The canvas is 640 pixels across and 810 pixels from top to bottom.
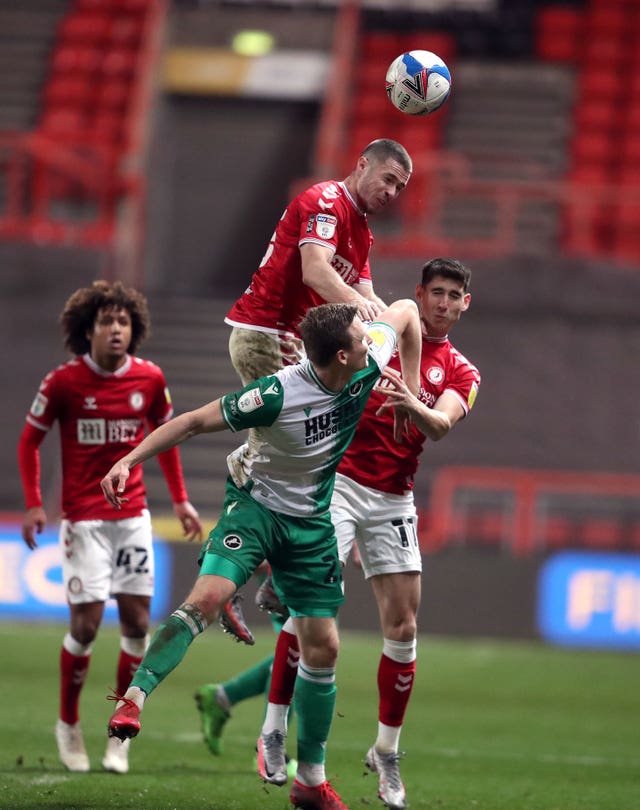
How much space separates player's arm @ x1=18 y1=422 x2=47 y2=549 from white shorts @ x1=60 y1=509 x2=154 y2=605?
0.14m

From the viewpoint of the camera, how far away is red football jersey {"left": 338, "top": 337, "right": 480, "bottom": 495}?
682cm

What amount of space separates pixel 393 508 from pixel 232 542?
122 centimetres

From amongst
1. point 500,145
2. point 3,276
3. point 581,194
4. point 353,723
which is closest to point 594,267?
point 581,194

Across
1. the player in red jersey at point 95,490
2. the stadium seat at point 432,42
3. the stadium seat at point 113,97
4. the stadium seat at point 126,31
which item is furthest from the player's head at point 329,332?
the stadium seat at point 126,31

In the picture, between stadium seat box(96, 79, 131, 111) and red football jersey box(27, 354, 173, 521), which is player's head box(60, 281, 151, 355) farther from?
stadium seat box(96, 79, 131, 111)

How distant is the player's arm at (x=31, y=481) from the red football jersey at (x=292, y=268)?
1.20 metres

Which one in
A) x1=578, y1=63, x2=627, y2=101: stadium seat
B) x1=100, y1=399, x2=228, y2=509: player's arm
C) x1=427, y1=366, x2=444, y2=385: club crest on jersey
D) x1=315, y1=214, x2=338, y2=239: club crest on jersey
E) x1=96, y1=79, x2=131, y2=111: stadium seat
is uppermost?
x1=578, y1=63, x2=627, y2=101: stadium seat

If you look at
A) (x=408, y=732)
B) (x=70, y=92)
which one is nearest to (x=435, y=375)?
(x=408, y=732)

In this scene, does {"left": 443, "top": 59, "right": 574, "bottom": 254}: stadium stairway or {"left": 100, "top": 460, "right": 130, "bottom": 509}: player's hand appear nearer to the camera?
{"left": 100, "top": 460, "right": 130, "bottom": 509}: player's hand

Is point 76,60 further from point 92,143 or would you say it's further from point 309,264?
point 309,264

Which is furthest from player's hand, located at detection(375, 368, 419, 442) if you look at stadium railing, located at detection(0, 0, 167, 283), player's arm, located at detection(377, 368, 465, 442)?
stadium railing, located at detection(0, 0, 167, 283)

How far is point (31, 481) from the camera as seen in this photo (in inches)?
288

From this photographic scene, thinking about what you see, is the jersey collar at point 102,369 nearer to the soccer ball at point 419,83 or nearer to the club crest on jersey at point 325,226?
the club crest on jersey at point 325,226

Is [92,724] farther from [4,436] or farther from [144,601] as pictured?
[4,436]
